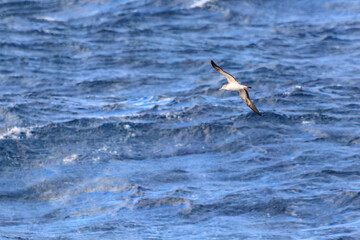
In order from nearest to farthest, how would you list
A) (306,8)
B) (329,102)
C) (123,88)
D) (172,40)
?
(329,102) < (123,88) < (172,40) < (306,8)

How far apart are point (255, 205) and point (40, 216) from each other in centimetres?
656

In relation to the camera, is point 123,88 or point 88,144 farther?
point 123,88

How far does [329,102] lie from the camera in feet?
87.3

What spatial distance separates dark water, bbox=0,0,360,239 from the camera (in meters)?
19.2

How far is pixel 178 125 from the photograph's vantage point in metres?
24.8

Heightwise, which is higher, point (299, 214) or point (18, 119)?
point (18, 119)

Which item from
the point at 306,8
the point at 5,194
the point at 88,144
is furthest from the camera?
the point at 306,8

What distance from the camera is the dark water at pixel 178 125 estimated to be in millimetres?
19188

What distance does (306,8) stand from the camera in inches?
1540

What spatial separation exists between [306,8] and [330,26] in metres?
3.29

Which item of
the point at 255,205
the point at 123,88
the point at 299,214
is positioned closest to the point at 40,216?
the point at 255,205

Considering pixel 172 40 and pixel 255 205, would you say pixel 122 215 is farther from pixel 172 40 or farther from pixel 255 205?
pixel 172 40

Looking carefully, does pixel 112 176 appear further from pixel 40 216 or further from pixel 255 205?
pixel 255 205

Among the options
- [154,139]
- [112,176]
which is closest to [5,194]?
[112,176]
